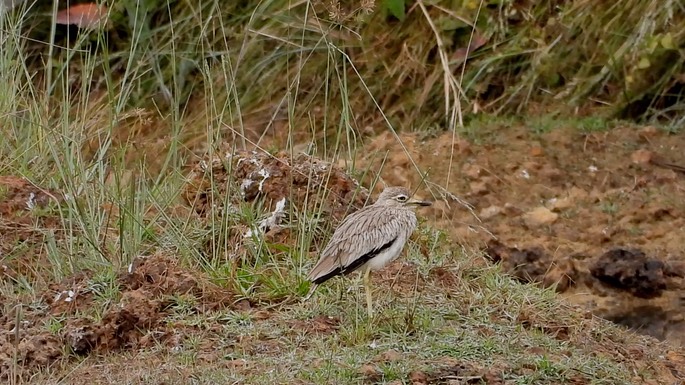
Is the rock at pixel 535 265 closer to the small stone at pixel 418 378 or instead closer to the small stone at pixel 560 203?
the small stone at pixel 560 203

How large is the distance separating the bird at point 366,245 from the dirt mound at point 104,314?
547 millimetres

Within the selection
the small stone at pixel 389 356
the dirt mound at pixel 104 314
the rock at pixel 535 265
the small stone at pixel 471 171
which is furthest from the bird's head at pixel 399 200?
the small stone at pixel 471 171

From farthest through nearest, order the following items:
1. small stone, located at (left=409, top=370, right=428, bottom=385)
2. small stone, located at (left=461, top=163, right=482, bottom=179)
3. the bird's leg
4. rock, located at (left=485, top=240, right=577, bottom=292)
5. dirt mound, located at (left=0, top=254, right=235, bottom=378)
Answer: small stone, located at (left=461, top=163, right=482, bottom=179), rock, located at (left=485, top=240, right=577, bottom=292), dirt mound, located at (left=0, top=254, right=235, bottom=378), the bird's leg, small stone, located at (left=409, top=370, right=428, bottom=385)

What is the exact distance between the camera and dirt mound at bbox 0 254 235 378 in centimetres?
608

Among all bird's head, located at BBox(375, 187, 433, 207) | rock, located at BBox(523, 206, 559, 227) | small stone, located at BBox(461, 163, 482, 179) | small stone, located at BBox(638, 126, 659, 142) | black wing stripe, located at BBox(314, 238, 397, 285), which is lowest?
small stone, located at BBox(461, 163, 482, 179)

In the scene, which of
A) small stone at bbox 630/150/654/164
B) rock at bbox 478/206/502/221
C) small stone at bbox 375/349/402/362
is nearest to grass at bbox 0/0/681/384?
small stone at bbox 375/349/402/362

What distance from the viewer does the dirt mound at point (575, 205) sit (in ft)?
25.3

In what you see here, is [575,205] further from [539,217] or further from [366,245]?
[366,245]

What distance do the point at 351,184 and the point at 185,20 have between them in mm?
3485

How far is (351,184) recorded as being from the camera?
24.1 feet

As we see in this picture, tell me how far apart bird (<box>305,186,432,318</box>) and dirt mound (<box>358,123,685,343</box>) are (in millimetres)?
1114

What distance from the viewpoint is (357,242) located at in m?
6.06

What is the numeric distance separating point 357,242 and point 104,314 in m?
1.10

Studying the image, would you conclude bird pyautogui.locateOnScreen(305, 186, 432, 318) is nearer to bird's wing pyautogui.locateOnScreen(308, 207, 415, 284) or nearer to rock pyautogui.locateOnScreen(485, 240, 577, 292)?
bird's wing pyautogui.locateOnScreen(308, 207, 415, 284)
